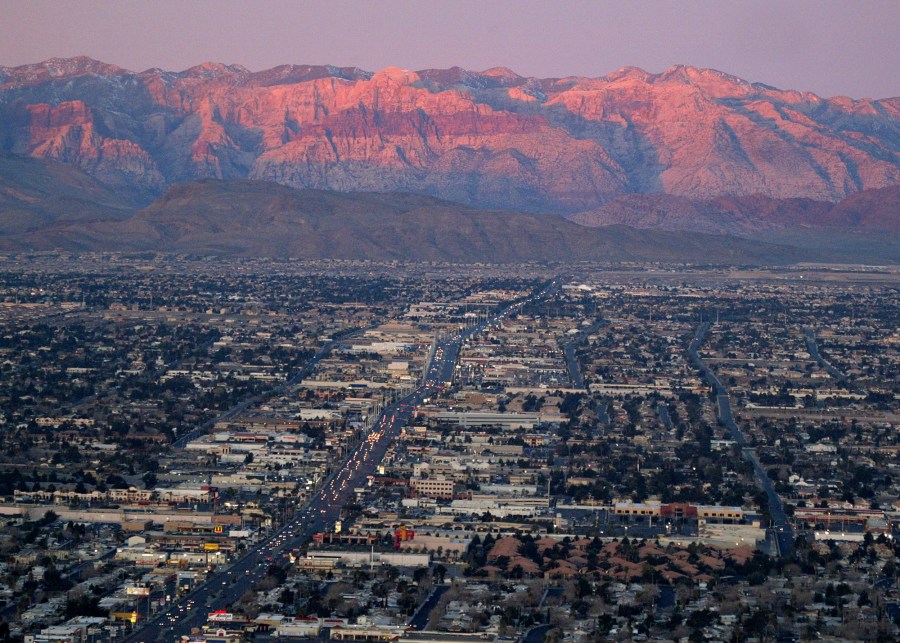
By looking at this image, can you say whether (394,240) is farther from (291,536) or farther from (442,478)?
(291,536)

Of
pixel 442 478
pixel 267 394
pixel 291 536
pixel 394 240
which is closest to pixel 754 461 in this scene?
pixel 442 478

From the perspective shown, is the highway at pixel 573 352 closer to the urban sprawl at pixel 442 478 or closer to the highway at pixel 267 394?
the urban sprawl at pixel 442 478

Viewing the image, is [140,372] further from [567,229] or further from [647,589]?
[567,229]

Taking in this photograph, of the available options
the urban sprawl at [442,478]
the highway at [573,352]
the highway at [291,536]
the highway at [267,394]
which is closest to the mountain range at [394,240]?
the urban sprawl at [442,478]

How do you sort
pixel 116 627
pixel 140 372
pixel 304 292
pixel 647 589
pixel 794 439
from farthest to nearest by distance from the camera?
pixel 304 292, pixel 140 372, pixel 794 439, pixel 647 589, pixel 116 627


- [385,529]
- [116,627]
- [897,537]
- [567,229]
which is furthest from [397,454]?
[567,229]

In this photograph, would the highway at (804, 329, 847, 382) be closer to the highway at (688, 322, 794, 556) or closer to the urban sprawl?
the urban sprawl

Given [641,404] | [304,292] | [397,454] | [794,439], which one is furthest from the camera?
[304,292]
